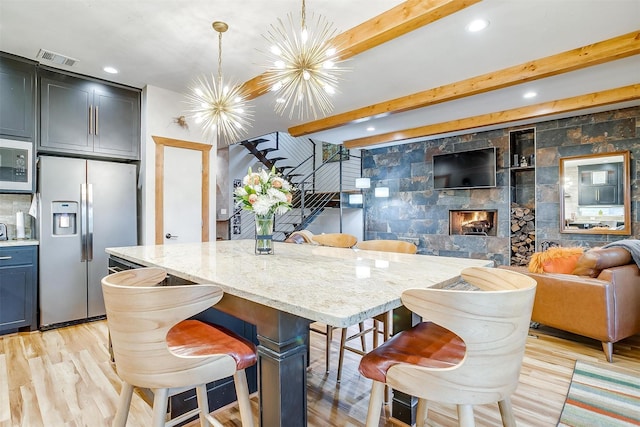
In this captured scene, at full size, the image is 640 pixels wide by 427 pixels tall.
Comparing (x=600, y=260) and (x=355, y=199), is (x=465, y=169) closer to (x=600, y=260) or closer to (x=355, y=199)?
(x=355, y=199)

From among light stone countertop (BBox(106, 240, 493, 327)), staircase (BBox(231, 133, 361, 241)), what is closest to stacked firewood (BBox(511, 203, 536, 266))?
staircase (BBox(231, 133, 361, 241))

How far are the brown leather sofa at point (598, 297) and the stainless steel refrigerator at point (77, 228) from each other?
4.44 meters

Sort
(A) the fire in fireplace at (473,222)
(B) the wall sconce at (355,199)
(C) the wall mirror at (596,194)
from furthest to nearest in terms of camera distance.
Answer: (B) the wall sconce at (355,199), (A) the fire in fireplace at (473,222), (C) the wall mirror at (596,194)

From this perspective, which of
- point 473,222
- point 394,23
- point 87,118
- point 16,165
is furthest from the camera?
point 473,222

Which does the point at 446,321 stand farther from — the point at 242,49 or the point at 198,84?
the point at 198,84

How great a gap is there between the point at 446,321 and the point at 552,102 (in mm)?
4977

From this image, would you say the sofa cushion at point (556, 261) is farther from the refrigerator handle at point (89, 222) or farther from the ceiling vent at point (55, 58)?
the ceiling vent at point (55, 58)

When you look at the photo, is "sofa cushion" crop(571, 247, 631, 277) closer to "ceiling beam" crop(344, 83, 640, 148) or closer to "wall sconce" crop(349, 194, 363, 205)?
"ceiling beam" crop(344, 83, 640, 148)

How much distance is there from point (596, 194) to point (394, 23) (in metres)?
4.51

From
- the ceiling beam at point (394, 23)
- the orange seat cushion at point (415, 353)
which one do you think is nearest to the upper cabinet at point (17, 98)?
the ceiling beam at point (394, 23)

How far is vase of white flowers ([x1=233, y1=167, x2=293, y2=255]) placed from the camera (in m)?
2.10

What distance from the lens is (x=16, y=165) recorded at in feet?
10.8

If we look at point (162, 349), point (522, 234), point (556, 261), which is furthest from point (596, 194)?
point (162, 349)

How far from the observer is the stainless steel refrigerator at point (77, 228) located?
3.35 metres
